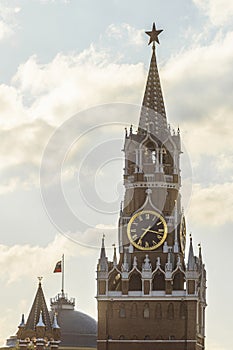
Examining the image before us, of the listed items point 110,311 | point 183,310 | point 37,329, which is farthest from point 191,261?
point 37,329

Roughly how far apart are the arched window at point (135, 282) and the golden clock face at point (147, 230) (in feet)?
9.82

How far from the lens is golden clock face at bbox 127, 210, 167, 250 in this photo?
443ft

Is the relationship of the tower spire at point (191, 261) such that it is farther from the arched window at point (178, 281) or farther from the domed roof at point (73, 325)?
the domed roof at point (73, 325)

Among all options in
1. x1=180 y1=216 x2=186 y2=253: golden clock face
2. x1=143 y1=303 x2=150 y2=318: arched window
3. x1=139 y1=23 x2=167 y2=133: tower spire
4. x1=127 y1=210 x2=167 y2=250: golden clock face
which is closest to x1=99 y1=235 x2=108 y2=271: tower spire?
x1=127 y1=210 x2=167 y2=250: golden clock face

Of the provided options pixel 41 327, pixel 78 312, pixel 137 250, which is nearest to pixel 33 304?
pixel 41 327

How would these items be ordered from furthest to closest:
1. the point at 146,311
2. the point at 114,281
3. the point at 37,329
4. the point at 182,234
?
the point at 182,234
the point at 114,281
the point at 146,311
the point at 37,329

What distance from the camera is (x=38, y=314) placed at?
130m

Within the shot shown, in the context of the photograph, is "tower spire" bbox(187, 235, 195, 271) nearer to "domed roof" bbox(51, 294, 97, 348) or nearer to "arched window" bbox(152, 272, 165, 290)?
"arched window" bbox(152, 272, 165, 290)

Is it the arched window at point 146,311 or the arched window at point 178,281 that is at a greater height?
the arched window at point 178,281

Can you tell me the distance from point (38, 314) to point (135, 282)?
33.9 ft

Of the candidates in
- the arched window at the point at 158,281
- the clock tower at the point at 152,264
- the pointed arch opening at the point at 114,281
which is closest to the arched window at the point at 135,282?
the clock tower at the point at 152,264

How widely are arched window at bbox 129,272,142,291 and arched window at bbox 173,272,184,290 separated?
340cm

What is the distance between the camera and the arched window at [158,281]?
133000mm

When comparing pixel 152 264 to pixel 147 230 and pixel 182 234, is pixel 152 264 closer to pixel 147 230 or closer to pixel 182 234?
pixel 147 230
